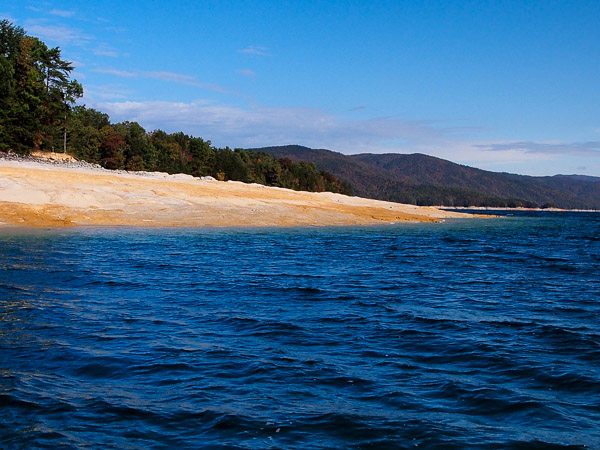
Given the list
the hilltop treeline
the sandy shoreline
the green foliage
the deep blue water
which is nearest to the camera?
the deep blue water

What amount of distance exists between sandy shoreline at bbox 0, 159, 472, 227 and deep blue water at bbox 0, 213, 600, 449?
1946cm

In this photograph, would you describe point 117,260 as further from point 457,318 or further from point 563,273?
point 563,273

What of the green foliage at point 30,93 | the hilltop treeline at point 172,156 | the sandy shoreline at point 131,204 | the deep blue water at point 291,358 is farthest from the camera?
the hilltop treeline at point 172,156

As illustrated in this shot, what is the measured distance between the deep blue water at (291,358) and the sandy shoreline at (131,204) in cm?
1946

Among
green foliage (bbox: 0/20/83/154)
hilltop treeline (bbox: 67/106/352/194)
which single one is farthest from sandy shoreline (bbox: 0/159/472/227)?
hilltop treeline (bbox: 67/106/352/194)

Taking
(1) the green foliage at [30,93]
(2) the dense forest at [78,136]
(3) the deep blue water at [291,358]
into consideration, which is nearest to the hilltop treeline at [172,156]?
(2) the dense forest at [78,136]

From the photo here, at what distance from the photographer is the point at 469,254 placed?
30312mm

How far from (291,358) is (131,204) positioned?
3826 cm

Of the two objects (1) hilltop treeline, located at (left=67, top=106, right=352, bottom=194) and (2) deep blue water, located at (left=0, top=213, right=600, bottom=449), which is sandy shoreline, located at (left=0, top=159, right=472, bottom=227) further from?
(1) hilltop treeline, located at (left=67, top=106, right=352, bottom=194)

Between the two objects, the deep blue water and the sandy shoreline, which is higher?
the sandy shoreline

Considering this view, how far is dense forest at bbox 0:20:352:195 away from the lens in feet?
222

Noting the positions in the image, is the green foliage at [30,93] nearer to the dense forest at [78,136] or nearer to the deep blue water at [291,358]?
the dense forest at [78,136]

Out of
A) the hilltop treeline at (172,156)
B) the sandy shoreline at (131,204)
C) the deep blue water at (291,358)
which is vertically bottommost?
the deep blue water at (291,358)

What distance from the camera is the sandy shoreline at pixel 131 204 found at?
39531 mm
